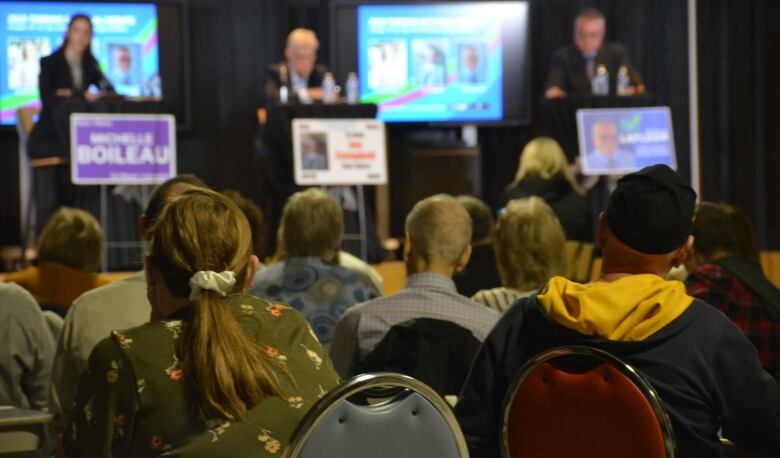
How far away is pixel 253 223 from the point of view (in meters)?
3.28

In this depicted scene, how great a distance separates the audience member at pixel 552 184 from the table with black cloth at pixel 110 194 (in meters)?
2.15

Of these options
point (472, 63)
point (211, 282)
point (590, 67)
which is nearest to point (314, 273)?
point (211, 282)

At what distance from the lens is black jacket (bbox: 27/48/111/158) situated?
7297 mm

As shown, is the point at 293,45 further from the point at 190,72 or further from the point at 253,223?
the point at 253,223

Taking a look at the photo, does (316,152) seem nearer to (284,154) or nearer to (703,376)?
(284,154)

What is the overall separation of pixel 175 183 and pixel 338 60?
5.73m

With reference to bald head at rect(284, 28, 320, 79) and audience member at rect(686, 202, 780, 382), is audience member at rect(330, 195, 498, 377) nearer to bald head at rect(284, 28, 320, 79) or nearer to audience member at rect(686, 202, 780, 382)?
audience member at rect(686, 202, 780, 382)

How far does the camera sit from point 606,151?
26.0 ft

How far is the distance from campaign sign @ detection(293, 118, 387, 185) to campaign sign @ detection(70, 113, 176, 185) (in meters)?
0.76

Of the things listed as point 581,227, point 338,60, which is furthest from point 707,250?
point 338,60

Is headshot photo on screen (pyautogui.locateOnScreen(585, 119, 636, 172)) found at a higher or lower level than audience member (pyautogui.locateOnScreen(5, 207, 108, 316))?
higher

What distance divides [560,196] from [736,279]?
3225mm

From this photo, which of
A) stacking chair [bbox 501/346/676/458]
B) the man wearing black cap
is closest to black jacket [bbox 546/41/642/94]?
the man wearing black cap

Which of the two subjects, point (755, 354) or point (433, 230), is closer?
point (755, 354)
